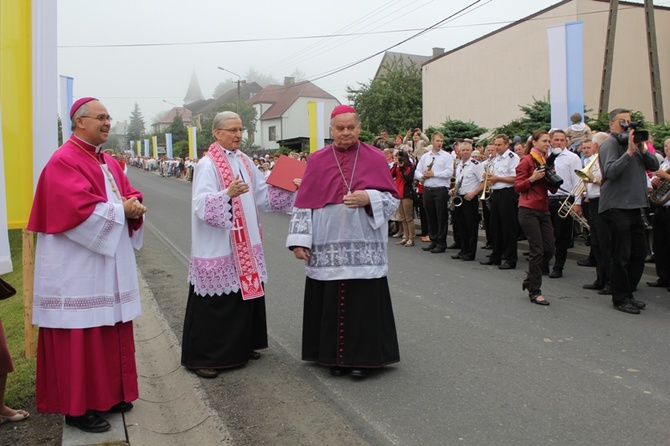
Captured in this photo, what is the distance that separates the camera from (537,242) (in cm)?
733

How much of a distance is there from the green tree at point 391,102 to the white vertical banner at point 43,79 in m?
36.3

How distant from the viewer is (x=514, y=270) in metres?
9.41

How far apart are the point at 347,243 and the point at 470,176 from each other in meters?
6.38

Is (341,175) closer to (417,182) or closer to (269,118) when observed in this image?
(417,182)

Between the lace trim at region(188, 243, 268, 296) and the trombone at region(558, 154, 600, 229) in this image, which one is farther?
the trombone at region(558, 154, 600, 229)

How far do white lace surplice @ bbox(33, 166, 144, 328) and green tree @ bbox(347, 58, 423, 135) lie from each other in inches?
1471

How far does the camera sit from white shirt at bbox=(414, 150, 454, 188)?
11.4m

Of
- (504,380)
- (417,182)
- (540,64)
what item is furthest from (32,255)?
(540,64)

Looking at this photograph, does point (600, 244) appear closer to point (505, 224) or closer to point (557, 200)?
point (557, 200)

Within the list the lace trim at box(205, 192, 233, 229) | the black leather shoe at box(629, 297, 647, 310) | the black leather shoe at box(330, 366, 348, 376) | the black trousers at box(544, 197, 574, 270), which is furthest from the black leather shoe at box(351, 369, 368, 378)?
the black trousers at box(544, 197, 574, 270)

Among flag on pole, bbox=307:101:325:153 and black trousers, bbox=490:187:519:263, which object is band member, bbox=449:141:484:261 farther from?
flag on pole, bbox=307:101:325:153

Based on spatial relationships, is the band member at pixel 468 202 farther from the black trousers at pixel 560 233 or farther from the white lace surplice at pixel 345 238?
the white lace surplice at pixel 345 238

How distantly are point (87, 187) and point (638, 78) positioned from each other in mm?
24674

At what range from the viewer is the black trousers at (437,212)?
37.6ft
